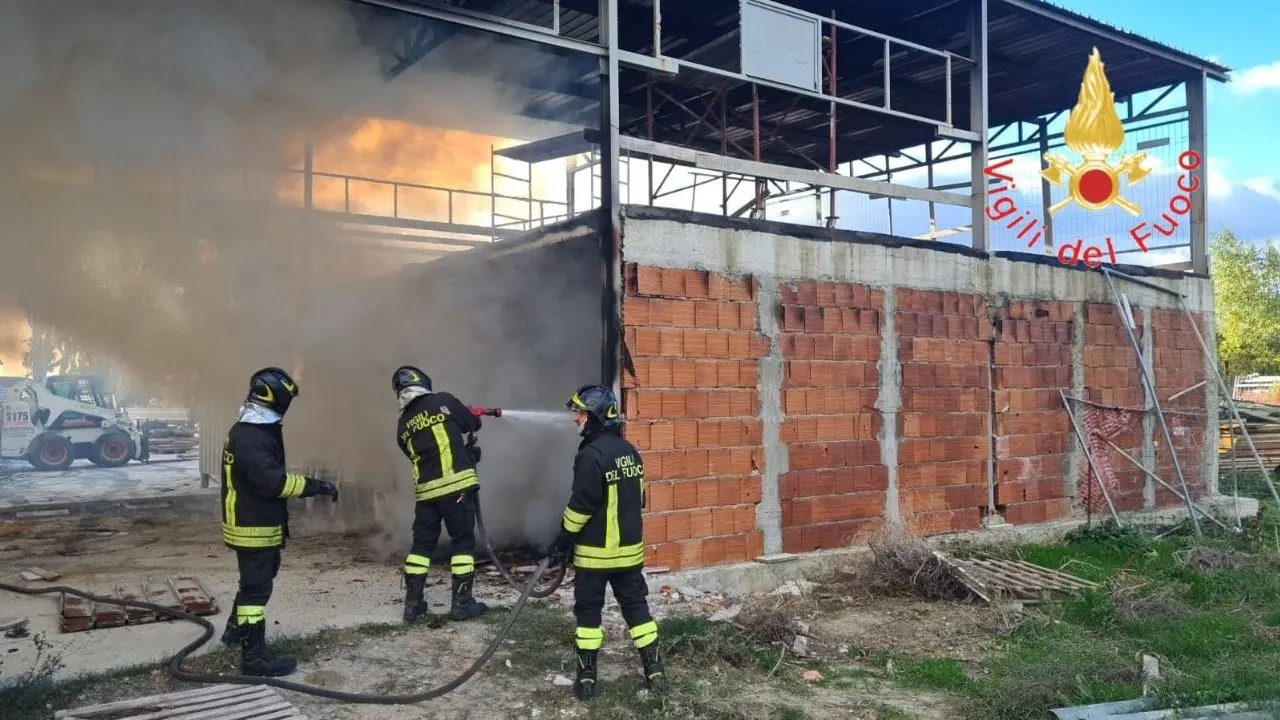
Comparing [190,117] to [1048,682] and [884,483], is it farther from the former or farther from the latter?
[1048,682]

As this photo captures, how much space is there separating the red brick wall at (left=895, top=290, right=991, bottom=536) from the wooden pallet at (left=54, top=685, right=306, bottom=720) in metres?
5.83

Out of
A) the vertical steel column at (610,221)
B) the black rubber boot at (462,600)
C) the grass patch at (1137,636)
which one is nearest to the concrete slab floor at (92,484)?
the black rubber boot at (462,600)

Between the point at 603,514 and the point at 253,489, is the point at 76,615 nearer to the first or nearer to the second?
the point at 253,489

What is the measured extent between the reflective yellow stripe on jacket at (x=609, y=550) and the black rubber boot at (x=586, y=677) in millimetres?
454

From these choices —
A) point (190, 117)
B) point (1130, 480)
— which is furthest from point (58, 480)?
point (1130, 480)

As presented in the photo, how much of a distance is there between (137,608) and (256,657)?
171 centimetres

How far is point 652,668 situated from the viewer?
4.75m

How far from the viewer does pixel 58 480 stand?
17500 millimetres

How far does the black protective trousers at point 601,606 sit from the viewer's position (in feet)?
15.3

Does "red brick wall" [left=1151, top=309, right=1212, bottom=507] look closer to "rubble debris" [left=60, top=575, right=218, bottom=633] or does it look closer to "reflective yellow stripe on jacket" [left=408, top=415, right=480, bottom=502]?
"reflective yellow stripe on jacket" [left=408, top=415, right=480, bottom=502]

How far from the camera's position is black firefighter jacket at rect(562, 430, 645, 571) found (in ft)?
15.4

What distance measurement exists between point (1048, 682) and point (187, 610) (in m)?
5.48

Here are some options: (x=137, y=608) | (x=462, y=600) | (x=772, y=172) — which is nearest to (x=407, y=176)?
(x=772, y=172)

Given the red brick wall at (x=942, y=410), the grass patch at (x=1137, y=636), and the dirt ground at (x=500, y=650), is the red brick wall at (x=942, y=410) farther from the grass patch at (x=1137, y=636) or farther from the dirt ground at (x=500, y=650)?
the dirt ground at (x=500, y=650)
